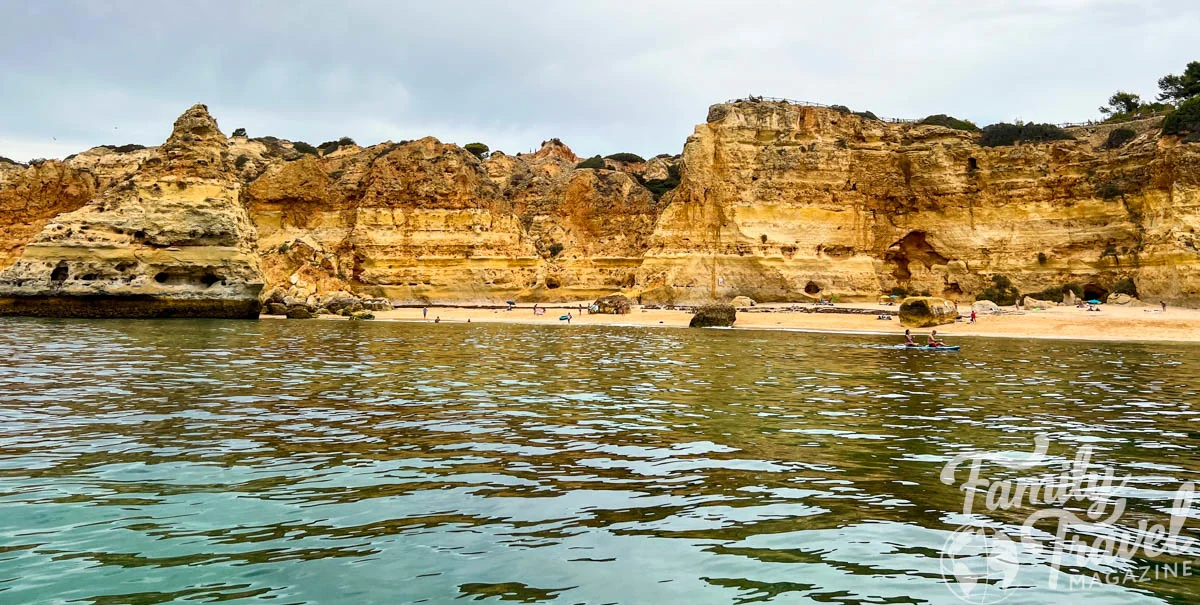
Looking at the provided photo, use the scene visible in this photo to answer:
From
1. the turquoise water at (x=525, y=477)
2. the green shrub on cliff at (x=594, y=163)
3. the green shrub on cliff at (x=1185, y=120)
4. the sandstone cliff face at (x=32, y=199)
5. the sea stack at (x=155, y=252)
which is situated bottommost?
the turquoise water at (x=525, y=477)

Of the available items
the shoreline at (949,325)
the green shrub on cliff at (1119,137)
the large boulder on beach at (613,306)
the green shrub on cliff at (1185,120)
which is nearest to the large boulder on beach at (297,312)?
the shoreline at (949,325)

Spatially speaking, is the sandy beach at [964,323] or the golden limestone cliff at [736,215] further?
the golden limestone cliff at [736,215]

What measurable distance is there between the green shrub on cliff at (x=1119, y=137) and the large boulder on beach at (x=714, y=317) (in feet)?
96.5

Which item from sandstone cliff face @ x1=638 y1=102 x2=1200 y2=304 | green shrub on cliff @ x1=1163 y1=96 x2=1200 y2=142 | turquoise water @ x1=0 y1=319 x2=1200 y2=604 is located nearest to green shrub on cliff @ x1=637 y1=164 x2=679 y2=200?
sandstone cliff face @ x1=638 y1=102 x2=1200 y2=304

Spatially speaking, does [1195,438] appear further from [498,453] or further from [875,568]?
[498,453]

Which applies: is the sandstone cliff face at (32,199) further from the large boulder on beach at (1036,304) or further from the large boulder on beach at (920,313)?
the large boulder on beach at (1036,304)

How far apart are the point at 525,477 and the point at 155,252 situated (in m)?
34.2

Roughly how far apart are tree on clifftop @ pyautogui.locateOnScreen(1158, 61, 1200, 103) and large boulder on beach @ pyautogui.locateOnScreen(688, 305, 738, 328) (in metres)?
36.8

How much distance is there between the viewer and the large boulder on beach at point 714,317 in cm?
3650

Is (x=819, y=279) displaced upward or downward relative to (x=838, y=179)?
downward

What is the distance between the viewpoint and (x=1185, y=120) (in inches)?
1687

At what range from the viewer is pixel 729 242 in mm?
50438

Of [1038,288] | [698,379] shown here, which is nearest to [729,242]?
[1038,288]

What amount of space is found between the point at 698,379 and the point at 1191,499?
977 cm
